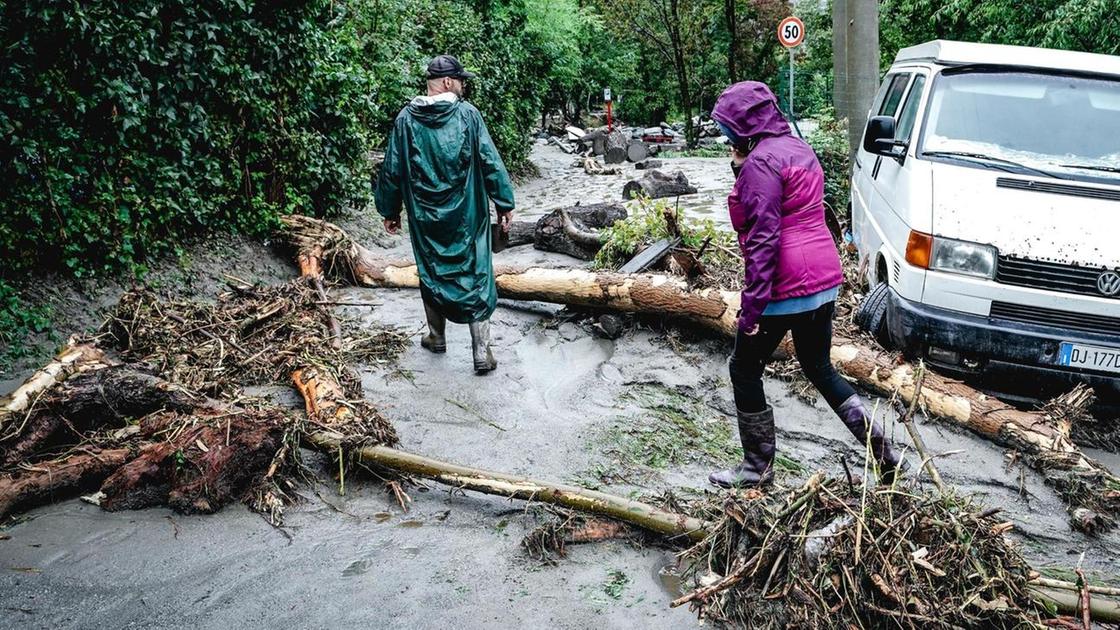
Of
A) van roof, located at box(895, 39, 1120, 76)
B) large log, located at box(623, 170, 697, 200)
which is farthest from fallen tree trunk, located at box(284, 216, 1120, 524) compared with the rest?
large log, located at box(623, 170, 697, 200)

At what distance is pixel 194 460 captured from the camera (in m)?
4.02

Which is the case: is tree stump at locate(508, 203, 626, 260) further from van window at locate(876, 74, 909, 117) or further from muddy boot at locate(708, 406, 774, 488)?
A: muddy boot at locate(708, 406, 774, 488)

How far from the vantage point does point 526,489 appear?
3986mm

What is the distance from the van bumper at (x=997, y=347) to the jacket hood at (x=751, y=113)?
2173 mm

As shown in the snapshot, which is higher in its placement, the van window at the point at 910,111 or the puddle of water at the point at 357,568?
the van window at the point at 910,111

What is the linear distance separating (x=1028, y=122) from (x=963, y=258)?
61.2 inches

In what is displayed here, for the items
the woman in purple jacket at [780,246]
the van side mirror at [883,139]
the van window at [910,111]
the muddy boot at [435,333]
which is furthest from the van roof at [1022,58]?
the muddy boot at [435,333]

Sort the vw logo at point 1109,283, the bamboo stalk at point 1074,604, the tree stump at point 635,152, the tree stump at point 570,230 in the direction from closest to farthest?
the bamboo stalk at point 1074,604
the vw logo at point 1109,283
the tree stump at point 570,230
the tree stump at point 635,152

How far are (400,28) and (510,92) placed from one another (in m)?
3.59

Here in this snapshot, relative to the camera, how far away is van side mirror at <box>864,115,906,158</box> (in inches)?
246

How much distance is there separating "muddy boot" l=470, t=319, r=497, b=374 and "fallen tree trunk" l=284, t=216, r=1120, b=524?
111cm

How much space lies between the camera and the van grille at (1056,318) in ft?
17.0

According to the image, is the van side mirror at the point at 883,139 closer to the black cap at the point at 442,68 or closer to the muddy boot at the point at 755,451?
the muddy boot at the point at 755,451

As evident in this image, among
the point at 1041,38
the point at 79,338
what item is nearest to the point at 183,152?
the point at 79,338
